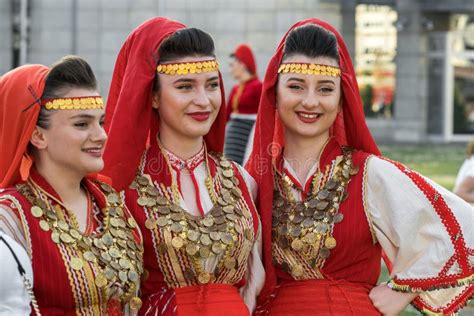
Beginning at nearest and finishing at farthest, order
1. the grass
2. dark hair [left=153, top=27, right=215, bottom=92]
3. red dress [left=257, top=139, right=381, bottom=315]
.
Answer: dark hair [left=153, top=27, right=215, bottom=92]
red dress [left=257, top=139, right=381, bottom=315]
the grass

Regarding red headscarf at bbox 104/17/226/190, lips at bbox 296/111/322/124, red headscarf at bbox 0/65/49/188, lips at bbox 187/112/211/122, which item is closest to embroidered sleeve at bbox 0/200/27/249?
red headscarf at bbox 0/65/49/188

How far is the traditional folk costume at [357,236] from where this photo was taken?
11.5 ft

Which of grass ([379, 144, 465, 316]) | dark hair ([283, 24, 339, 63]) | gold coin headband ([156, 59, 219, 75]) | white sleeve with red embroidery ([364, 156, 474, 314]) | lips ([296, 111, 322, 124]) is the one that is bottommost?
grass ([379, 144, 465, 316])

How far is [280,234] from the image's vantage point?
141 inches

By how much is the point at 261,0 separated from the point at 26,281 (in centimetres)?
1673

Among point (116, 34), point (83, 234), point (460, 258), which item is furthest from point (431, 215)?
point (116, 34)

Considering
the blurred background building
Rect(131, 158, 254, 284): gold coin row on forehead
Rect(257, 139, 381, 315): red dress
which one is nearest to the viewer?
Rect(131, 158, 254, 284): gold coin row on forehead

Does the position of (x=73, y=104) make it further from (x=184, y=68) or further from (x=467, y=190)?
(x=467, y=190)

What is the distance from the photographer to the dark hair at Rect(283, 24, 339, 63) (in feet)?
11.9

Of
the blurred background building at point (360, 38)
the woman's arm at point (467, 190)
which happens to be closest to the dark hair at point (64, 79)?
the woman's arm at point (467, 190)

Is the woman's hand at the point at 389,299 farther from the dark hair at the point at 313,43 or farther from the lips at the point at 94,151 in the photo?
the lips at the point at 94,151

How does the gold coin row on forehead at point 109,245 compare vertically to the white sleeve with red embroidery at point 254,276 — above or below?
above

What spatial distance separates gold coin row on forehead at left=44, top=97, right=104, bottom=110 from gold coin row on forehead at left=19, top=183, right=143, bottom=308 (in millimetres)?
290

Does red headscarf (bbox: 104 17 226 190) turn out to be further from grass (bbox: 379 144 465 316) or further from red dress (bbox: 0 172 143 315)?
grass (bbox: 379 144 465 316)
